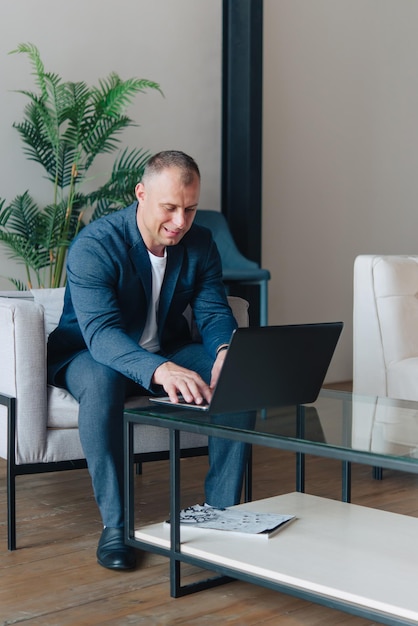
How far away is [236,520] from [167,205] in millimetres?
767

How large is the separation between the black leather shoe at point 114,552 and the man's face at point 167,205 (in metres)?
0.73

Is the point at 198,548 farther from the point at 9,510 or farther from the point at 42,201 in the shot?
the point at 42,201

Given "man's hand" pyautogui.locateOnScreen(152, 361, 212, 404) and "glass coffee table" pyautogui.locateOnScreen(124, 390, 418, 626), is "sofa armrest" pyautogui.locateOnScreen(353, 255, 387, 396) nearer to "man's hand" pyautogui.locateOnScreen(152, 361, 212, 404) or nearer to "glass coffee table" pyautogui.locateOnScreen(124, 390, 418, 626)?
"glass coffee table" pyautogui.locateOnScreen(124, 390, 418, 626)

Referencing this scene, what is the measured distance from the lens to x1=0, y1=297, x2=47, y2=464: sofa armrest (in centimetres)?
228

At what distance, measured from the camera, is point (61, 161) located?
12.0ft

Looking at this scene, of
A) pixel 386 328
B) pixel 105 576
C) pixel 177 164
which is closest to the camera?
pixel 105 576

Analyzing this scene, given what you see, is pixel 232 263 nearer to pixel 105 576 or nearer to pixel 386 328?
pixel 386 328

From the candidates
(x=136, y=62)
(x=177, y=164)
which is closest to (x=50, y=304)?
(x=177, y=164)

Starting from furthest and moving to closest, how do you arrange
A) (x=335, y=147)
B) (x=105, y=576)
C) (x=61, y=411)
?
(x=335, y=147)
(x=61, y=411)
(x=105, y=576)

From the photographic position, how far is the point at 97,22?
4117mm

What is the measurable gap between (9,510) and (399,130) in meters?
3.98

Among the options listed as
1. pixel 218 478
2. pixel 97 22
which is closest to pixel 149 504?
pixel 218 478

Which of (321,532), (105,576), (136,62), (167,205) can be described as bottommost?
(105,576)

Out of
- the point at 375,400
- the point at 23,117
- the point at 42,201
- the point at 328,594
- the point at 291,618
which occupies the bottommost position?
the point at 291,618
